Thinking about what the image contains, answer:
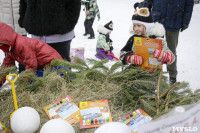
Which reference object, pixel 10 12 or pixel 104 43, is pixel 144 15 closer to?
pixel 10 12

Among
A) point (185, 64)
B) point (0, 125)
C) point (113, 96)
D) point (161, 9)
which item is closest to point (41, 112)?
point (0, 125)

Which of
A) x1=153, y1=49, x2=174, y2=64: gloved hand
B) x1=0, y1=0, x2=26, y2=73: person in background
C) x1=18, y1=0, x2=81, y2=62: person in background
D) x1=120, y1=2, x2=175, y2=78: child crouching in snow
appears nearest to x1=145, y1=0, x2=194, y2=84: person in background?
x1=120, y1=2, x2=175, y2=78: child crouching in snow

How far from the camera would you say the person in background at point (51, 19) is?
1.58 m

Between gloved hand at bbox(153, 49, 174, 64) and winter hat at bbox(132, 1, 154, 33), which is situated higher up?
winter hat at bbox(132, 1, 154, 33)

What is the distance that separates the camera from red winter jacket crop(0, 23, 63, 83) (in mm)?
1410

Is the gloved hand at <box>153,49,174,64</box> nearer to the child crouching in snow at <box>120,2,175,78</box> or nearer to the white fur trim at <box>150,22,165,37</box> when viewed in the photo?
the child crouching in snow at <box>120,2,175,78</box>

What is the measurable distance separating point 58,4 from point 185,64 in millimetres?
2696

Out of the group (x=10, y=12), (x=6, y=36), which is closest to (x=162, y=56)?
(x=6, y=36)

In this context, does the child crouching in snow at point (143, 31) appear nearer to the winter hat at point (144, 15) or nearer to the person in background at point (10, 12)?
the winter hat at point (144, 15)

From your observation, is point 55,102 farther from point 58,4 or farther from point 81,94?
point 58,4

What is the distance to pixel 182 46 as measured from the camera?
171 inches

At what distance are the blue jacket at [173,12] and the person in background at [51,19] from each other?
1217 millimetres

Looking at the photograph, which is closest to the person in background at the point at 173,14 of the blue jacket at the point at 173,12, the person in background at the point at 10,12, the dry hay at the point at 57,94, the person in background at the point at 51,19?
the blue jacket at the point at 173,12

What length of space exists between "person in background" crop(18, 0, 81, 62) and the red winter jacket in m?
0.16
